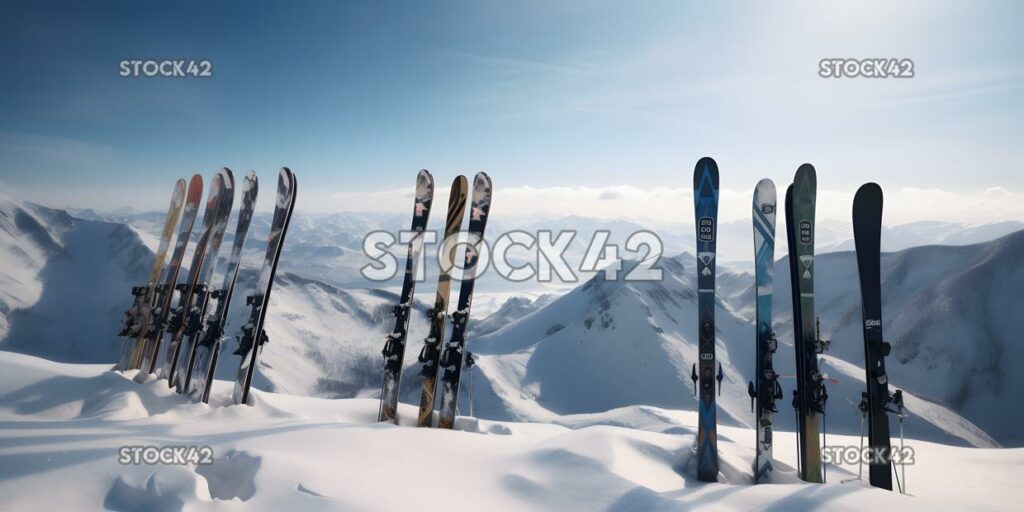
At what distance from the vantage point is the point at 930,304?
60656 millimetres

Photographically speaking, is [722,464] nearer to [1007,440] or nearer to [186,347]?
[186,347]

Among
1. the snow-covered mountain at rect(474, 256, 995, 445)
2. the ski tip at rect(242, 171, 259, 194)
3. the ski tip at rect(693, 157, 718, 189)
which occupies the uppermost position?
the ski tip at rect(693, 157, 718, 189)

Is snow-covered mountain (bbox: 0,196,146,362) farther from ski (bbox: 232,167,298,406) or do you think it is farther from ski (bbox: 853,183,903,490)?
ski (bbox: 853,183,903,490)

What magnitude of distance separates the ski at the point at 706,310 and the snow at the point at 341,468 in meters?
0.38

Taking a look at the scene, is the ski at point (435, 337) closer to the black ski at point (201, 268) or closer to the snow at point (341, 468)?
the snow at point (341, 468)

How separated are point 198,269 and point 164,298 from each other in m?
1.23

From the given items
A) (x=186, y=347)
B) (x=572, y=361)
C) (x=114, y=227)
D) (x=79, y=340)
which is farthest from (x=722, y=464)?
(x=114, y=227)

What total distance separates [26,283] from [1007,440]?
108m

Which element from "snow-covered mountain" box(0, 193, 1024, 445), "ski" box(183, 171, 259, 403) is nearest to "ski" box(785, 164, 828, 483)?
"ski" box(183, 171, 259, 403)

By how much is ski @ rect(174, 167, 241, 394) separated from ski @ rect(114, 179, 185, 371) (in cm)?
132

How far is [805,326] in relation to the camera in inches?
357

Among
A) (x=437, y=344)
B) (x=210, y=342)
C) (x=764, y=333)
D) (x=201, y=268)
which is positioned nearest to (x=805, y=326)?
(x=764, y=333)

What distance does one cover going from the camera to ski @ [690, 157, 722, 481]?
8414 mm

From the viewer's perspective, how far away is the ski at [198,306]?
35.5 ft
